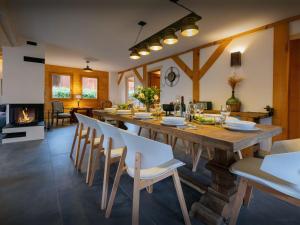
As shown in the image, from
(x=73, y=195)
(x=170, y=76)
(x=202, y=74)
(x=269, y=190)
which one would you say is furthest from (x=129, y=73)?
(x=269, y=190)

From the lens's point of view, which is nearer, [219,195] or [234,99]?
[219,195]

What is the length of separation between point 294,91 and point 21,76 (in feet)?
Answer: 18.8

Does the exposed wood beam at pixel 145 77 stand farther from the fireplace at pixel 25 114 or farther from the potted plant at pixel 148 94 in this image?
the potted plant at pixel 148 94

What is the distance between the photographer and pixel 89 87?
8.23 meters

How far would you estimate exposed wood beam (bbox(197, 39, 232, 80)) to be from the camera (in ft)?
12.7

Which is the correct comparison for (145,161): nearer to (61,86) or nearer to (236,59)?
(236,59)

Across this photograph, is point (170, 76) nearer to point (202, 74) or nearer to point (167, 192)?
point (202, 74)

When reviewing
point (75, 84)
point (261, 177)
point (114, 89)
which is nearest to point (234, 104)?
point (261, 177)

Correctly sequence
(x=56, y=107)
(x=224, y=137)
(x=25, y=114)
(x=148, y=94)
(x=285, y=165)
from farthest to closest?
(x=56, y=107)
(x=25, y=114)
(x=148, y=94)
(x=224, y=137)
(x=285, y=165)

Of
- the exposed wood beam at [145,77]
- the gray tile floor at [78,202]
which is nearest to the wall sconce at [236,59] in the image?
the gray tile floor at [78,202]

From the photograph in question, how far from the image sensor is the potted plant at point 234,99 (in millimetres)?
3605

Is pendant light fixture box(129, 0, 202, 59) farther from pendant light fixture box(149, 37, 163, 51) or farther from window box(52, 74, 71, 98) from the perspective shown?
window box(52, 74, 71, 98)

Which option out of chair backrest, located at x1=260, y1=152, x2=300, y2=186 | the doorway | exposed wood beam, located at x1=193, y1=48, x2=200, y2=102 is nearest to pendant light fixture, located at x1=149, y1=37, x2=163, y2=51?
chair backrest, located at x1=260, y1=152, x2=300, y2=186

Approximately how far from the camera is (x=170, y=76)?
17.6ft
